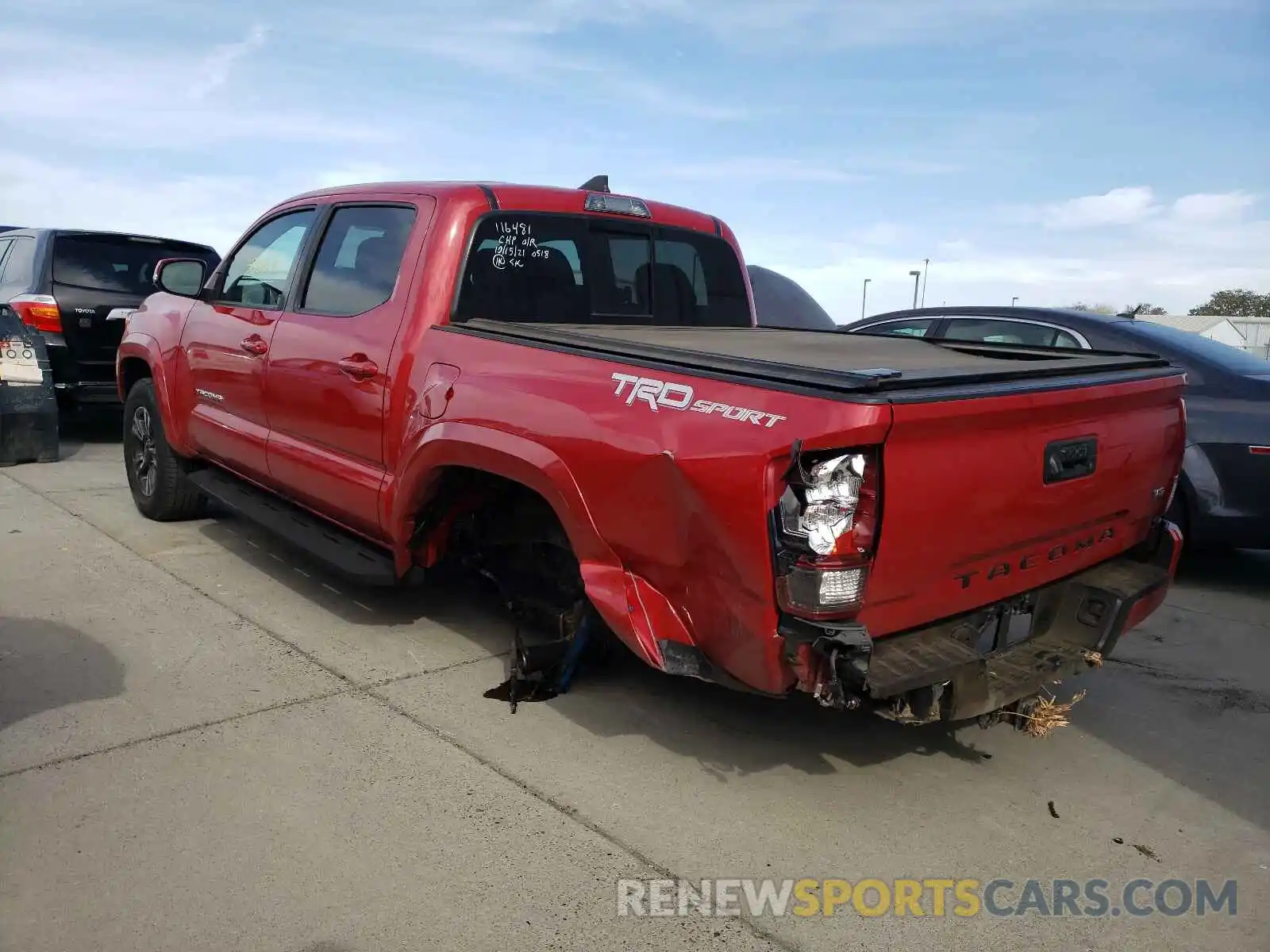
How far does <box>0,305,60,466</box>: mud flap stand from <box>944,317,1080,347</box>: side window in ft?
22.5

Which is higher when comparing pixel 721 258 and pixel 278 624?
pixel 721 258

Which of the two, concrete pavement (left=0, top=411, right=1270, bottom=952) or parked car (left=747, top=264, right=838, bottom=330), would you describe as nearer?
concrete pavement (left=0, top=411, right=1270, bottom=952)

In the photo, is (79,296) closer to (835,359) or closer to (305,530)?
(305,530)

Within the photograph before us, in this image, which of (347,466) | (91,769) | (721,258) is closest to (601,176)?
(721,258)

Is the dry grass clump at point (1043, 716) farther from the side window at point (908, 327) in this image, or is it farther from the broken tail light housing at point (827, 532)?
the side window at point (908, 327)

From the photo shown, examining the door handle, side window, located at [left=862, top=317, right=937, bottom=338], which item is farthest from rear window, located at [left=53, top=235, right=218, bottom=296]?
side window, located at [left=862, top=317, right=937, bottom=338]

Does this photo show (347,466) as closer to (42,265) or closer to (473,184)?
(473,184)

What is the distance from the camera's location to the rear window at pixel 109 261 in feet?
28.4

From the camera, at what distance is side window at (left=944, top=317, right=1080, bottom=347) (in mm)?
6250

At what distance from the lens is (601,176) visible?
4.97 meters

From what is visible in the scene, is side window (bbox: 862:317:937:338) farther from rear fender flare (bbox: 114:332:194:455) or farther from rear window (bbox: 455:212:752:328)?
rear fender flare (bbox: 114:332:194:455)

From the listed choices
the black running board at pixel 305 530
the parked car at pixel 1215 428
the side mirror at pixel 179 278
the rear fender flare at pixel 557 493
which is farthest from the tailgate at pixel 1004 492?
the side mirror at pixel 179 278

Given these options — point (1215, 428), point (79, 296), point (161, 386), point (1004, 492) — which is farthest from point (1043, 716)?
point (79, 296)

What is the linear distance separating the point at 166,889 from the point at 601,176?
3.61m
